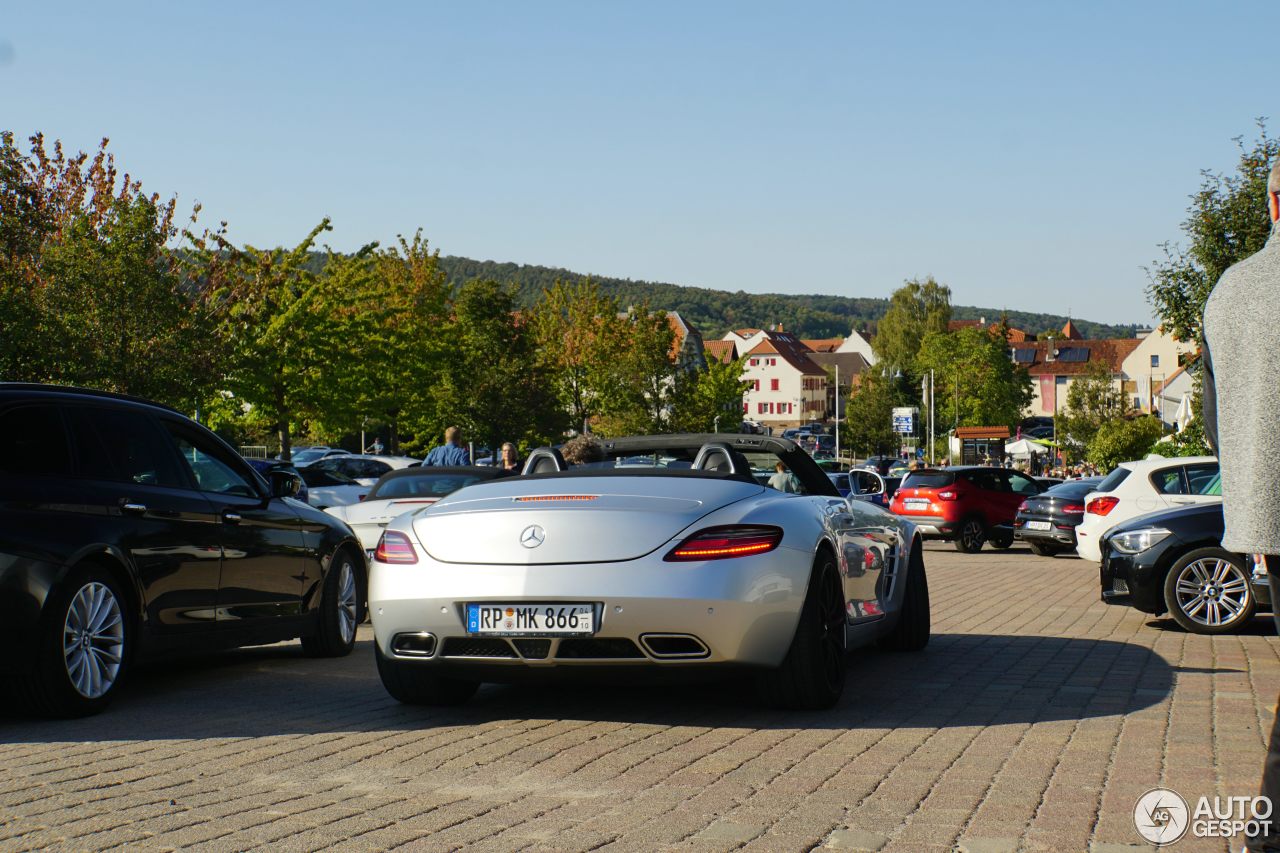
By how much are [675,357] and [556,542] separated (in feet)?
210

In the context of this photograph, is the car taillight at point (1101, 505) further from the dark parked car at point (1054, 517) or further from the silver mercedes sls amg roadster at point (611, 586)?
the silver mercedes sls amg roadster at point (611, 586)

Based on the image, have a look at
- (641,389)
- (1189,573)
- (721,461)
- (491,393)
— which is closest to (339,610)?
(721,461)

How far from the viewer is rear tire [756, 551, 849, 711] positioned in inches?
279

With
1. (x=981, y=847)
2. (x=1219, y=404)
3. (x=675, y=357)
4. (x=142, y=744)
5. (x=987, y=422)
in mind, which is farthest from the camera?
(x=987, y=422)

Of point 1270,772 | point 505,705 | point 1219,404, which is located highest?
point 1219,404

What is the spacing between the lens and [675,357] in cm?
7075

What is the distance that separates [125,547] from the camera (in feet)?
24.9

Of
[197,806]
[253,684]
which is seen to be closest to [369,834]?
[197,806]

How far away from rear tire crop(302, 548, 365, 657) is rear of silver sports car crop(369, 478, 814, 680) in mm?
2829

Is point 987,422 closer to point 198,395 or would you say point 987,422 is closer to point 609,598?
point 198,395

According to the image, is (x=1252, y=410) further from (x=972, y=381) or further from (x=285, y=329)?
(x=972, y=381)

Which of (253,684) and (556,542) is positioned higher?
(556,542)

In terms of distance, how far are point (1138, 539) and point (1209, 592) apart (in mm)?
730

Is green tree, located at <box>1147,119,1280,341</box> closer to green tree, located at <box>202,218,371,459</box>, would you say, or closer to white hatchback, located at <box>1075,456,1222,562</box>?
white hatchback, located at <box>1075,456,1222,562</box>
